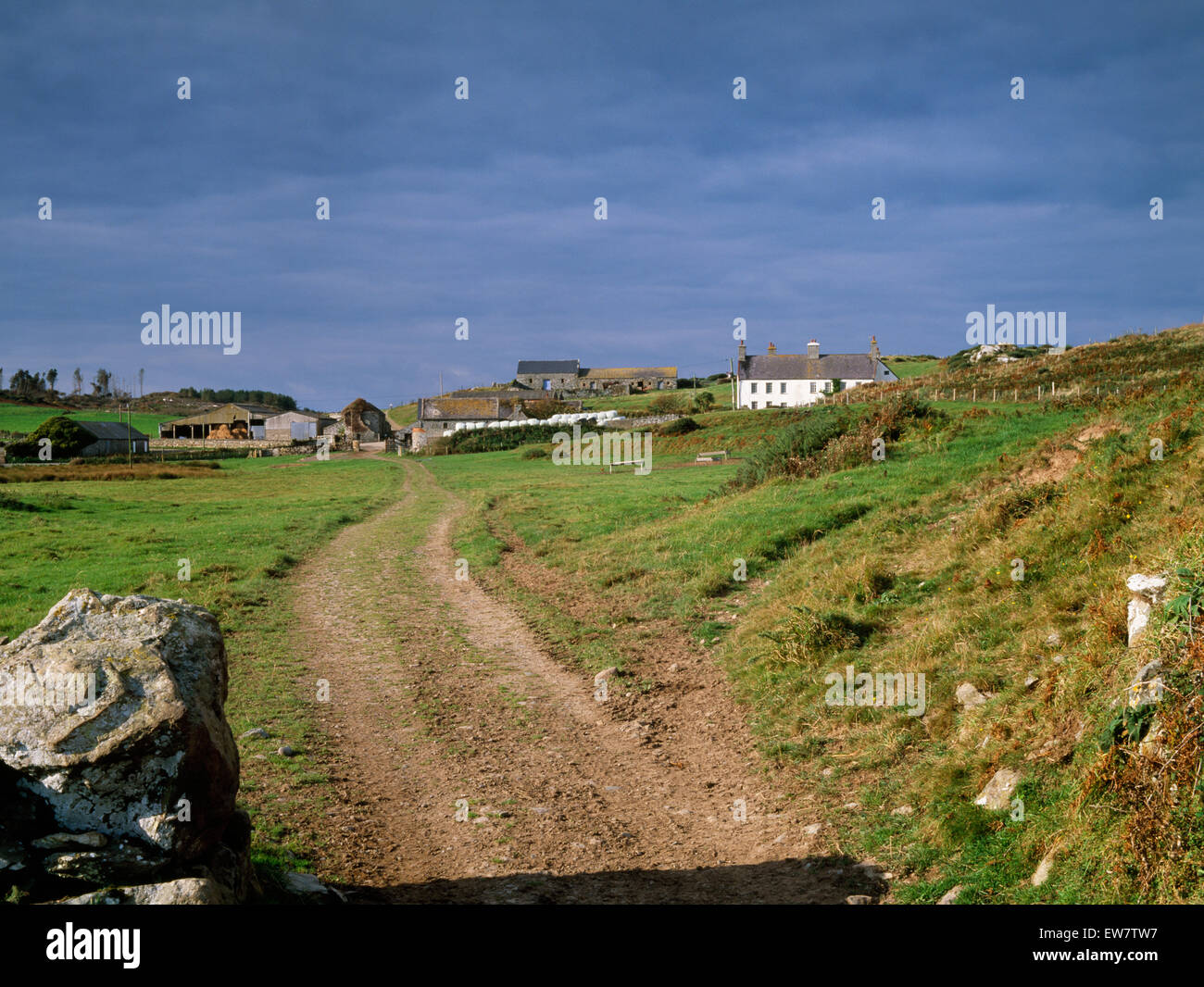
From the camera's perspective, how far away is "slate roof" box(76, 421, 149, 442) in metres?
86.5

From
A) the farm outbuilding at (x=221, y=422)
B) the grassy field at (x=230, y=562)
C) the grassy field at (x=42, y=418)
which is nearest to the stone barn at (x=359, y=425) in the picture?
the farm outbuilding at (x=221, y=422)

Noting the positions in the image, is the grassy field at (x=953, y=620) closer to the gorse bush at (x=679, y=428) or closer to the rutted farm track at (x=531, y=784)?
the rutted farm track at (x=531, y=784)

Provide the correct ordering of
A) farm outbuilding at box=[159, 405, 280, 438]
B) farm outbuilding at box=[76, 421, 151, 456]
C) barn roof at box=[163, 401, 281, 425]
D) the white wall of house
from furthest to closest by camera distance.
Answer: barn roof at box=[163, 401, 281, 425] → farm outbuilding at box=[159, 405, 280, 438] → the white wall of house → farm outbuilding at box=[76, 421, 151, 456]

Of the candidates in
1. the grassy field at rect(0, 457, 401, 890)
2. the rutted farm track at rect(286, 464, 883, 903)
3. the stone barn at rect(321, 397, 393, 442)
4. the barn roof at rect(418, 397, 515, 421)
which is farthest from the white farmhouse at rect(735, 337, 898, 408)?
the rutted farm track at rect(286, 464, 883, 903)

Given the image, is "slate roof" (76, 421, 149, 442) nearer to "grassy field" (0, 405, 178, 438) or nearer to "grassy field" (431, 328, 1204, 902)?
"grassy field" (0, 405, 178, 438)

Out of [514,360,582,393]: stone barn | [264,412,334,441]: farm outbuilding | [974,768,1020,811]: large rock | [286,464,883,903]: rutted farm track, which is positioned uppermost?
[514,360,582,393]: stone barn

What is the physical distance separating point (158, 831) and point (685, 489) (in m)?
28.9

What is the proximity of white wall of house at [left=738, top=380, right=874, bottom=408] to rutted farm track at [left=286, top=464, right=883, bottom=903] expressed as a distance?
93.5 m

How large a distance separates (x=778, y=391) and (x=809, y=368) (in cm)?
535

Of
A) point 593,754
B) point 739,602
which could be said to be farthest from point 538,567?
point 593,754

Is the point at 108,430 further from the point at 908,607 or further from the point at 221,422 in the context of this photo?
the point at 908,607

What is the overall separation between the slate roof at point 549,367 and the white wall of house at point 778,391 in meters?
65.0
